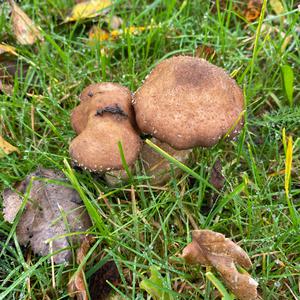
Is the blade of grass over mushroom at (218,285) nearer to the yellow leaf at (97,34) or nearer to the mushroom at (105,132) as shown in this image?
the mushroom at (105,132)

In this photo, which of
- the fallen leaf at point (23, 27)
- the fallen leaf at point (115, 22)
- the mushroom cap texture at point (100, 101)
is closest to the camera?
the mushroom cap texture at point (100, 101)

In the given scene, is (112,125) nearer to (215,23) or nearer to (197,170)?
(197,170)

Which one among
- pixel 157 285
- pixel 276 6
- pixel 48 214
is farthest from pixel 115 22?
pixel 157 285

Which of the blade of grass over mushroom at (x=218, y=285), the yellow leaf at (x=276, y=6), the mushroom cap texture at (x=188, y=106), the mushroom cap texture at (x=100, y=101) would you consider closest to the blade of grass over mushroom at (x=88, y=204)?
the mushroom cap texture at (x=100, y=101)

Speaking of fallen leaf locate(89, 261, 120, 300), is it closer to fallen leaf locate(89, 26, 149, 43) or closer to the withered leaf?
the withered leaf

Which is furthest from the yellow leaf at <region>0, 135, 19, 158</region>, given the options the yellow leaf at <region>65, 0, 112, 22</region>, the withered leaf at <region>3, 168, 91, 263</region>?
the yellow leaf at <region>65, 0, 112, 22</region>

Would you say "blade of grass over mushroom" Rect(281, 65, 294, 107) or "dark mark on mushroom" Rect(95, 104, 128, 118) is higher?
"dark mark on mushroom" Rect(95, 104, 128, 118)

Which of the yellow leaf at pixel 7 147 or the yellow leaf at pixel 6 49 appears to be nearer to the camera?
the yellow leaf at pixel 7 147

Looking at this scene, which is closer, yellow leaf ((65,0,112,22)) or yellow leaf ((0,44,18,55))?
yellow leaf ((0,44,18,55))

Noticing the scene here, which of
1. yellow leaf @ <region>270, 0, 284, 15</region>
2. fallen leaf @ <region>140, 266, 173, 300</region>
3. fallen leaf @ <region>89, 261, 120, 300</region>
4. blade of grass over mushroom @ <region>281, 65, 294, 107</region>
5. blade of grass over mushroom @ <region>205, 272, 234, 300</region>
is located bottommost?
fallen leaf @ <region>89, 261, 120, 300</region>

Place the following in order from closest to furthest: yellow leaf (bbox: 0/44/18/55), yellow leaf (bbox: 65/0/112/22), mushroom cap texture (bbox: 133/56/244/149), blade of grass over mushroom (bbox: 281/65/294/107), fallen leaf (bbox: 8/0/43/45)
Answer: mushroom cap texture (bbox: 133/56/244/149), blade of grass over mushroom (bbox: 281/65/294/107), yellow leaf (bbox: 0/44/18/55), fallen leaf (bbox: 8/0/43/45), yellow leaf (bbox: 65/0/112/22)
